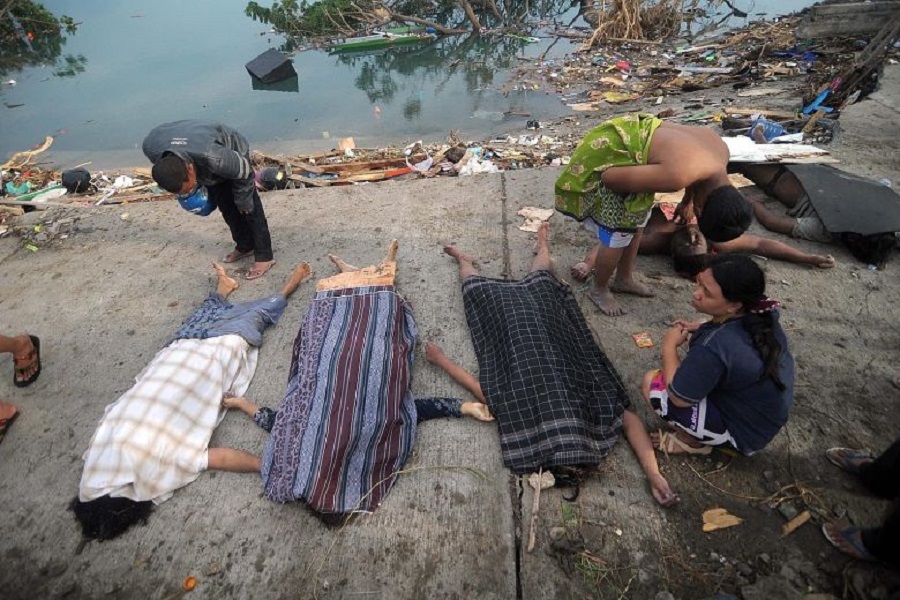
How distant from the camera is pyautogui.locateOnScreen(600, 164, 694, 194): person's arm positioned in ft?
7.93

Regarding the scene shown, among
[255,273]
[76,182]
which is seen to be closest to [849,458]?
[255,273]

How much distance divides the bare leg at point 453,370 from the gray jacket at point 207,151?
1887 mm

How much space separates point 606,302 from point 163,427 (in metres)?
2.71

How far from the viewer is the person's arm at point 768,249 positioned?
3.38 metres

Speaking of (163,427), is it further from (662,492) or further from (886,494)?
(886,494)

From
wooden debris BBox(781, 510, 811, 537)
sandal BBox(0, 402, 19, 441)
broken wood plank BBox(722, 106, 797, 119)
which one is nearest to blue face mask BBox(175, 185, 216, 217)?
sandal BBox(0, 402, 19, 441)

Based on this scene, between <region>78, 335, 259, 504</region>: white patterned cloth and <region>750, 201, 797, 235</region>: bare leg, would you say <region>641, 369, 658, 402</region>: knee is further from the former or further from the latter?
<region>78, 335, 259, 504</region>: white patterned cloth

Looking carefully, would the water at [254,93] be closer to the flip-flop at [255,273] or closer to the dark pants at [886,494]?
the flip-flop at [255,273]

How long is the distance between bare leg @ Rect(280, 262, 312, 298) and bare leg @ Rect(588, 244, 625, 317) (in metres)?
2.19

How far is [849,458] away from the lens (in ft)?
7.24

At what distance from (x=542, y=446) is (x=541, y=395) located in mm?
254

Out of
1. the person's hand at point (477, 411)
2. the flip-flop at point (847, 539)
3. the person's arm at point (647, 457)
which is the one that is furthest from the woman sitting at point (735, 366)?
the person's hand at point (477, 411)

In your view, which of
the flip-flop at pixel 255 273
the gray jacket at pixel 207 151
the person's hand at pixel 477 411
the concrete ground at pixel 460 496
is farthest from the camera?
the flip-flop at pixel 255 273

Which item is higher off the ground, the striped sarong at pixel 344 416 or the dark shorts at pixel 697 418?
the dark shorts at pixel 697 418
